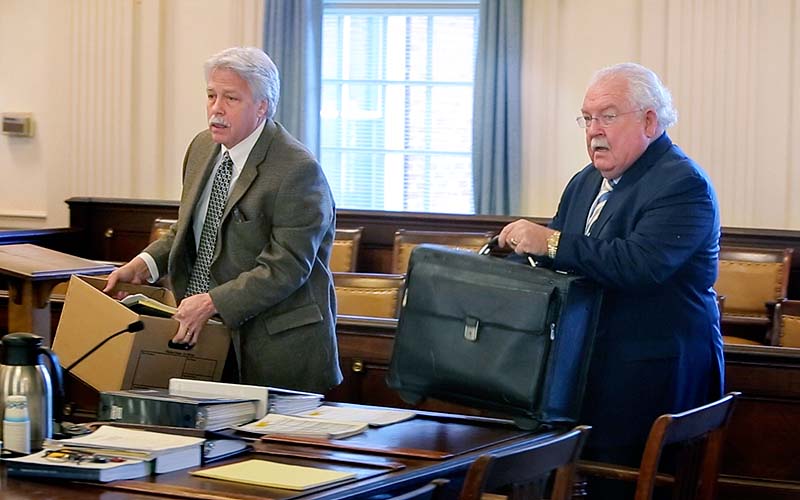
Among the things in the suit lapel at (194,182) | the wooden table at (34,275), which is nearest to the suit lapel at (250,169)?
the suit lapel at (194,182)

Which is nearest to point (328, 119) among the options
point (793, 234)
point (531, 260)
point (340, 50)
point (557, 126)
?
point (340, 50)

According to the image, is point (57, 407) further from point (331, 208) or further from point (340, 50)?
point (340, 50)

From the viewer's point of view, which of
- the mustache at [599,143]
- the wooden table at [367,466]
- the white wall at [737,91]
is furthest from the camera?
the white wall at [737,91]

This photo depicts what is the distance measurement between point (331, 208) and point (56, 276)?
0.82 metres

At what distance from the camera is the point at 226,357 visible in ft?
10.7

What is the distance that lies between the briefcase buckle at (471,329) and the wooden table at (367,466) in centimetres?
20

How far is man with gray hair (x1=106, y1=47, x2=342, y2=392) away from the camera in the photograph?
3.14 meters

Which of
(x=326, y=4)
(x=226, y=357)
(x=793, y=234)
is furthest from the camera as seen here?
(x=326, y=4)

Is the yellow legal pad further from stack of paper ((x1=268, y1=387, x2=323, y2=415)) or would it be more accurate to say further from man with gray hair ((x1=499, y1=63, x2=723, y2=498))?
man with gray hair ((x1=499, y1=63, x2=723, y2=498))

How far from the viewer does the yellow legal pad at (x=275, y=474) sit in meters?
2.04

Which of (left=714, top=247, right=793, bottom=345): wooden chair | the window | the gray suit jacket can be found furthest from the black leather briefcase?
the window

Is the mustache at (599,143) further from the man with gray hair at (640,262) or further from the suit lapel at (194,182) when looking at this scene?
the suit lapel at (194,182)

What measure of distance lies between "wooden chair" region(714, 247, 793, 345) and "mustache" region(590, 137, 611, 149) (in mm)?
3174

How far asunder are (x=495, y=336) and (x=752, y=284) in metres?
3.59
